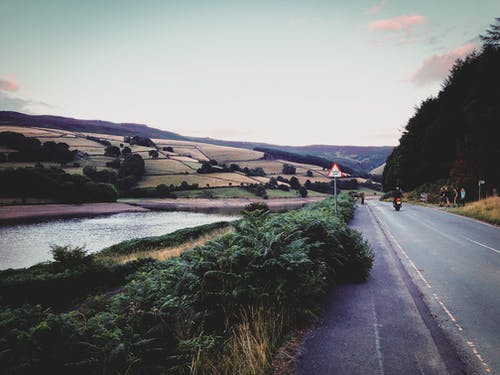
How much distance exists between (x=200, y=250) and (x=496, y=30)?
3063 cm

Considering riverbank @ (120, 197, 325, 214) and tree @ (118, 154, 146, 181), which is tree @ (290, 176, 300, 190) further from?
tree @ (118, 154, 146, 181)

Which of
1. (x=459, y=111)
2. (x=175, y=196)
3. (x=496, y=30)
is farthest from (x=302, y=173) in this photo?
(x=496, y=30)

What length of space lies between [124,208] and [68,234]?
2566 centimetres

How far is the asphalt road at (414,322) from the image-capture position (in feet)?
13.1

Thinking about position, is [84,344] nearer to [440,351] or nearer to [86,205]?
[440,351]

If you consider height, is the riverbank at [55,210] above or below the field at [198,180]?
below

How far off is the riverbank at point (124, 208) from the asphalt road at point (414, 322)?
51731 millimetres

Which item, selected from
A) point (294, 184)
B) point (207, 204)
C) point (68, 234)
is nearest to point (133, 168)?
point (207, 204)

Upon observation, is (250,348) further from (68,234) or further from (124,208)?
(124,208)

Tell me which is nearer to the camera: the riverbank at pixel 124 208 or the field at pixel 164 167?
the riverbank at pixel 124 208

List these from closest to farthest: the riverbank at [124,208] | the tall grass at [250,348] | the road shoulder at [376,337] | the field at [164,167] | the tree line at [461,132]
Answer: the tall grass at [250,348] < the road shoulder at [376,337] < the tree line at [461,132] < the riverbank at [124,208] < the field at [164,167]

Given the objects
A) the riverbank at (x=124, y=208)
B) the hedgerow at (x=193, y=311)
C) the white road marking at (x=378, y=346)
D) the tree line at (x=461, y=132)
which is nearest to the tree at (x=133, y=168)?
the riverbank at (x=124, y=208)

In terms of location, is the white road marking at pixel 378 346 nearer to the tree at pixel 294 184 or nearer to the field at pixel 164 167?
the field at pixel 164 167

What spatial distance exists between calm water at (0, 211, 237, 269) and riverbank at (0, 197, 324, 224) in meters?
4.89
